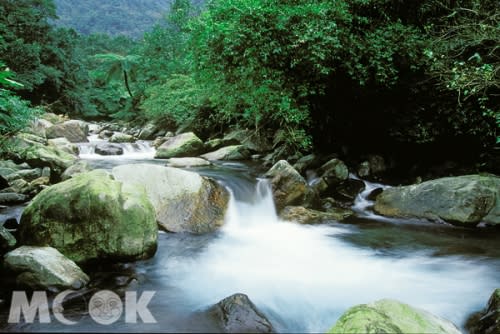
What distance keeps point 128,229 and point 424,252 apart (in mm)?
4719

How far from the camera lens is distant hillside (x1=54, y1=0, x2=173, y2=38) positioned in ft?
307

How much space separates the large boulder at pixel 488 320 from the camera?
3.78 m

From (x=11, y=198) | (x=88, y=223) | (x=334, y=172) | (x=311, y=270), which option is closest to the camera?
(x=88, y=223)

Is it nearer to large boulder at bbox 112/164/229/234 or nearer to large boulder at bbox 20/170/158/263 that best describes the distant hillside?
large boulder at bbox 112/164/229/234

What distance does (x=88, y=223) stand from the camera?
504 centimetres

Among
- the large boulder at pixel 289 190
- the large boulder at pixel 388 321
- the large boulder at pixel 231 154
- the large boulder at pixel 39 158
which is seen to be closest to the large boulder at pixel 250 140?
the large boulder at pixel 231 154

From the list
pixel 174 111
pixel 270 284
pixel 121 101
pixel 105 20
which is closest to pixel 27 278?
pixel 270 284

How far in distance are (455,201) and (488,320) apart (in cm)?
399

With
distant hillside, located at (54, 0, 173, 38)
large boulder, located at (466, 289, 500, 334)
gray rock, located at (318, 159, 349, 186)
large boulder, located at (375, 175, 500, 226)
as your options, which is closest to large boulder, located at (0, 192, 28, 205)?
gray rock, located at (318, 159, 349, 186)

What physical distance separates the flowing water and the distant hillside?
9033 cm

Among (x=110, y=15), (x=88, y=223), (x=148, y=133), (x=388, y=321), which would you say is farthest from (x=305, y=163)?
(x=110, y=15)

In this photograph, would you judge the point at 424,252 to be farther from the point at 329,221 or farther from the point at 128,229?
the point at 128,229

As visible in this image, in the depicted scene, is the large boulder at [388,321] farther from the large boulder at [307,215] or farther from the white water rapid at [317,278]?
the large boulder at [307,215]

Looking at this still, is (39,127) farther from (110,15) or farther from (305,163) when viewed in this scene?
(110,15)
